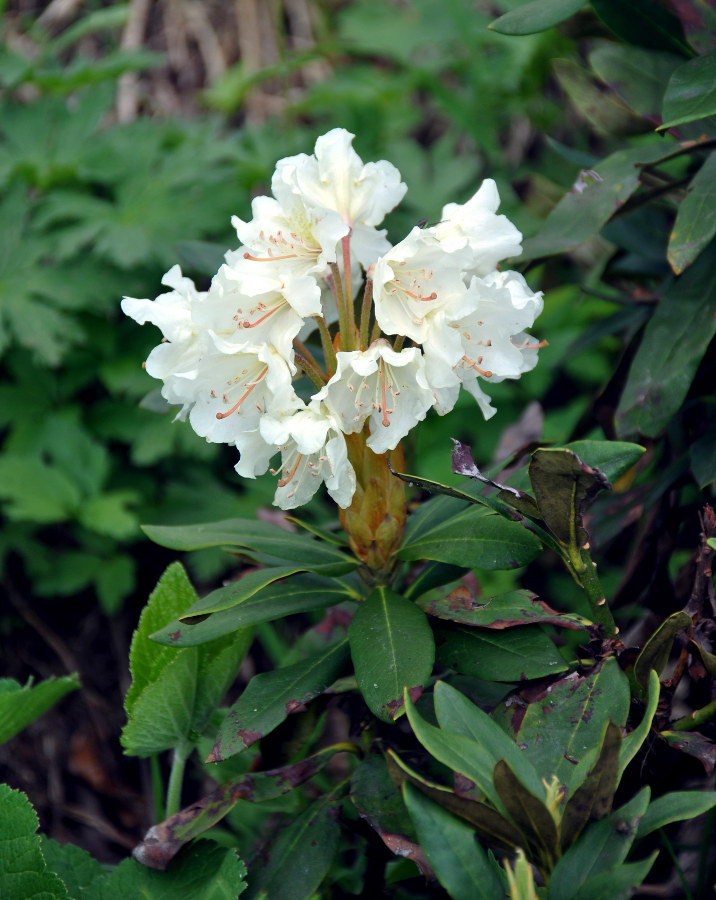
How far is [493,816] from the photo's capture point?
2.84 ft

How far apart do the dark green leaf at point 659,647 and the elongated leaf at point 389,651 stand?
25 cm

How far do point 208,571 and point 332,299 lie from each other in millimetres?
1111

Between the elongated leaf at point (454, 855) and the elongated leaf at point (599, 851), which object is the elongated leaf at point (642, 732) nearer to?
the elongated leaf at point (599, 851)

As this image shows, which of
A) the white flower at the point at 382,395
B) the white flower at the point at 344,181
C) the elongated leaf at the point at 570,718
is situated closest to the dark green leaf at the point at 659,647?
the elongated leaf at the point at 570,718

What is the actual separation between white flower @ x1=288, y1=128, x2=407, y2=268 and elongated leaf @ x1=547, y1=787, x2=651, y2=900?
722 millimetres

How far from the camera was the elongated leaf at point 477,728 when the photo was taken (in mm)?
895

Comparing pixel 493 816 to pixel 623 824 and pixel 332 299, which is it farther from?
pixel 332 299

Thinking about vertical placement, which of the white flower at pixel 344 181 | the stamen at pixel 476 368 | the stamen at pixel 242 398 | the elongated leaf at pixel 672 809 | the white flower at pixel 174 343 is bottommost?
the elongated leaf at pixel 672 809

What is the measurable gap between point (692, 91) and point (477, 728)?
34.5 inches

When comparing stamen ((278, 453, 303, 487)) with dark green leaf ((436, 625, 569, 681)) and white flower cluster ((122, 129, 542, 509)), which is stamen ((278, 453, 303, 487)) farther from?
dark green leaf ((436, 625, 569, 681))

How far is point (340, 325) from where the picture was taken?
→ 1.03 m

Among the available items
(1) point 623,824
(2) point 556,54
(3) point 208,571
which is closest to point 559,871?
(1) point 623,824

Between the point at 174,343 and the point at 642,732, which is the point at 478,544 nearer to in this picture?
the point at 642,732

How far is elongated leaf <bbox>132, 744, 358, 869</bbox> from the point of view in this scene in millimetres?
1060
